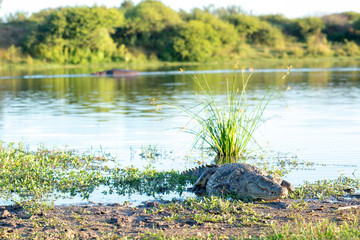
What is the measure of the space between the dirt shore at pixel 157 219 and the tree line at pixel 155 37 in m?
43.8

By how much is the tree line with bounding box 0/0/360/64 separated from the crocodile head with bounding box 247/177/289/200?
43.7 metres

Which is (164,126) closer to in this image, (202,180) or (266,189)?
(202,180)

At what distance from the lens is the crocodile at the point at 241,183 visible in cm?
646

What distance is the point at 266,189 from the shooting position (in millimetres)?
6457

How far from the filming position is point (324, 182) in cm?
739

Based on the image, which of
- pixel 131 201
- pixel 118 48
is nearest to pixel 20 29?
pixel 118 48

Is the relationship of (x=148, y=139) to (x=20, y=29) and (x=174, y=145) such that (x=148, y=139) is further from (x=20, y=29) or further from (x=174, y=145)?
(x=20, y=29)

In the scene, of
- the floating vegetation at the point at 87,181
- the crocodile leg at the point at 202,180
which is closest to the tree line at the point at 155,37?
the floating vegetation at the point at 87,181

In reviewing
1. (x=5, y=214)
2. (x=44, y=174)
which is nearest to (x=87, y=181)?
(x=44, y=174)

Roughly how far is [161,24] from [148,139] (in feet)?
154

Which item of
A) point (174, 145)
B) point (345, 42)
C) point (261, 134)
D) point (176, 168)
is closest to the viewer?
point (176, 168)

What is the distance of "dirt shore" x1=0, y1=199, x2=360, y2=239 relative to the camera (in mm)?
5266

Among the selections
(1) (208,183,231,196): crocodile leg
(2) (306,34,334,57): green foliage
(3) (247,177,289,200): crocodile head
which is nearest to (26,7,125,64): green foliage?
(2) (306,34,334,57): green foliage

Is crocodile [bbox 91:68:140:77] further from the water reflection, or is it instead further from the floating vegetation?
the floating vegetation
